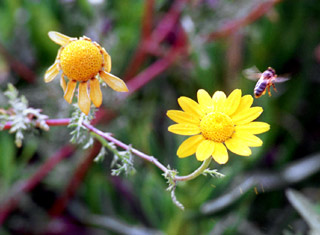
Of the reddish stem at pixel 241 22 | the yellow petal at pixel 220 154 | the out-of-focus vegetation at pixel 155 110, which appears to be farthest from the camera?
the reddish stem at pixel 241 22

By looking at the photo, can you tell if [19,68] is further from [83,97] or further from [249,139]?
[249,139]

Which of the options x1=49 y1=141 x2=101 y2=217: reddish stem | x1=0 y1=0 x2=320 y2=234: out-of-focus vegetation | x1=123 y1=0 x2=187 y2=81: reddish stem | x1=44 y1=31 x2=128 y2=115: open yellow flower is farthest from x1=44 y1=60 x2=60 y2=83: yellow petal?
x1=123 y1=0 x2=187 y2=81: reddish stem

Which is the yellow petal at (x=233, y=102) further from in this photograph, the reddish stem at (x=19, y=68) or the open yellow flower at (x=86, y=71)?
the reddish stem at (x=19, y=68)

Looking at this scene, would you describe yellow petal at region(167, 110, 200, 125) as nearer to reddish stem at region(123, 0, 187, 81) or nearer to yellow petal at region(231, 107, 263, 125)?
yellow petal at region(231, 107, 263, 125)

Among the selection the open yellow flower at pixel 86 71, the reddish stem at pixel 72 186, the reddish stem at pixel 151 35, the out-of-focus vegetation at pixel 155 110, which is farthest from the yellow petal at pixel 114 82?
the reddish stem at pixel 151 35

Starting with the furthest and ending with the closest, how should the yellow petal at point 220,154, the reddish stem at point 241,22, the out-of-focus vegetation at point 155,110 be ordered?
1. the reddish stem at point 241,22
2. the out-of-focus vegetation at point 155,110
3. the yellow petal at point 220,154

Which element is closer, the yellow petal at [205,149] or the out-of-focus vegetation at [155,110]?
the yellow petal at [205,149]

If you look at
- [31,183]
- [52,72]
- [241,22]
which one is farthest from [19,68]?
[52,72]

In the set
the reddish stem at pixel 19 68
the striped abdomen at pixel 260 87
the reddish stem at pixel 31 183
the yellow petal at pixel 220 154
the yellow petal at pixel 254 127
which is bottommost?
the yellow petal at pixel 220 154
